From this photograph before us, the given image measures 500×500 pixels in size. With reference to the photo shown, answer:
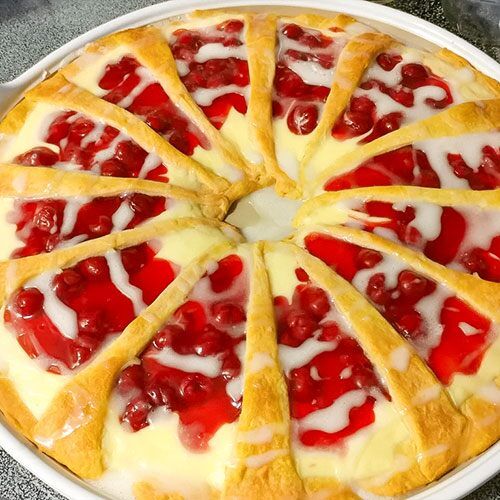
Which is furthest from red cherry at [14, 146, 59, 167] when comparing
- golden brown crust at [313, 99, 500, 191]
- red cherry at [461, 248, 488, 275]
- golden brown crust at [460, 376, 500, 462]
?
golden brown crust at [460, 376, 500, 462]

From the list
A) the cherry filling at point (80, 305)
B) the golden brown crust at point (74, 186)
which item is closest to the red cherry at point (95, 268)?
the cherry filling at point (80, 305)

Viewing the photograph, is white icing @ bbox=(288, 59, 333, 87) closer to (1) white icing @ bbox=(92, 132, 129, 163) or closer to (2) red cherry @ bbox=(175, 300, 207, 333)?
(1) white icing @ bbox=(92, 132, 129, 163)

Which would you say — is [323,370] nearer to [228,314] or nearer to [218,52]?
[228,314]

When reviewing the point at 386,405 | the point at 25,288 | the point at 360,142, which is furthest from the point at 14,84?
the point at 386,405

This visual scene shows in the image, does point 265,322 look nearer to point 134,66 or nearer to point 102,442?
point 102,442

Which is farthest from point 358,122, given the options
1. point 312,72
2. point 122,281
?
point 122,281

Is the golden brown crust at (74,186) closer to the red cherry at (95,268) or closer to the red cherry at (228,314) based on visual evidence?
the red cherry at (95,268)
